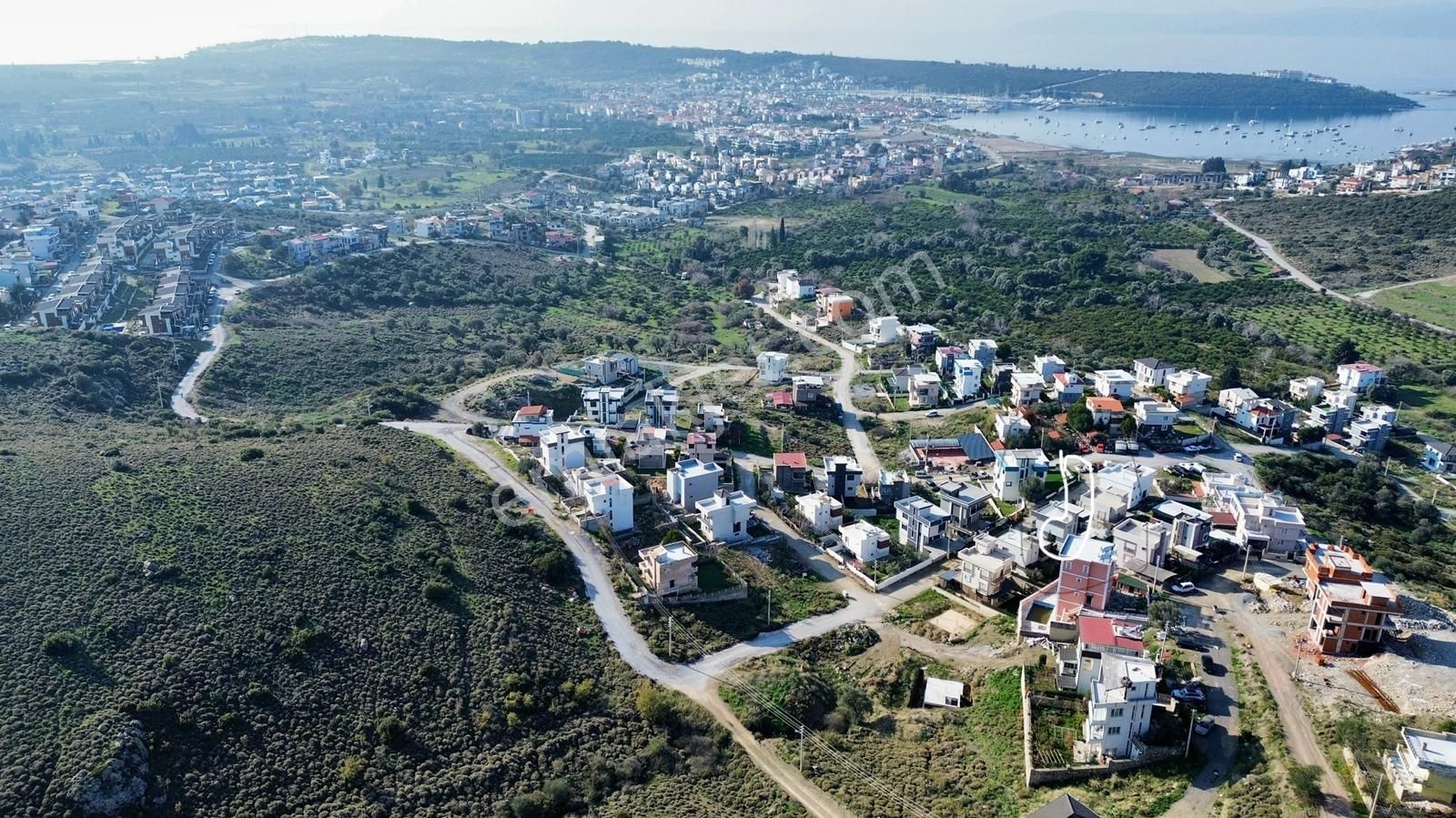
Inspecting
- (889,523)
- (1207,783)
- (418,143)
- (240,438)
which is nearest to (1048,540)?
(889,523)

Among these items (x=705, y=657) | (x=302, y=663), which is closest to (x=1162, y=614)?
(x=705, y=657)

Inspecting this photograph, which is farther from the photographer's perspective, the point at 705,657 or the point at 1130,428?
the point at 1130,428

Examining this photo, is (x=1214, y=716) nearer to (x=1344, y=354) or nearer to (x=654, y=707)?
(x=654, y=707)

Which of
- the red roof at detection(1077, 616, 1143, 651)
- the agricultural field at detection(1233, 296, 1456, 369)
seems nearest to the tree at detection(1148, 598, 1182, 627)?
the red roof at detection(1077, 616, 1143, 651)

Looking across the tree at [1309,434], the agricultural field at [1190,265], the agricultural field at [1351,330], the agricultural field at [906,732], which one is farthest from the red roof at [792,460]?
the agricultural field at [1190,265]

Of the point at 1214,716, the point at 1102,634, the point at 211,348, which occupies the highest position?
the point at 1102,634

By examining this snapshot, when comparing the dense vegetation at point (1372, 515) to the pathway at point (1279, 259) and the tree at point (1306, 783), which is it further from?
Result: the pathway at point (1279, 259)

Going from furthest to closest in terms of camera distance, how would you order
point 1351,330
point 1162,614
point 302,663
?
point 1351,330
point 1162,614
point 302,663
